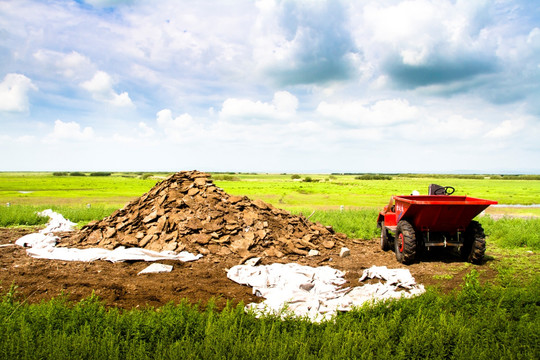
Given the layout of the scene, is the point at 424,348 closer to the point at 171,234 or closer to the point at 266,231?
the point at 266,231

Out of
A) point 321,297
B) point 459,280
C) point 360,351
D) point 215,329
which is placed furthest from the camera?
point 459,280

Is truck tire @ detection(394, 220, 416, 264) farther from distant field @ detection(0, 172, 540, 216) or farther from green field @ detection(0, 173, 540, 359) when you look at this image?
distant field @ detection(0, 172, 540, 216)

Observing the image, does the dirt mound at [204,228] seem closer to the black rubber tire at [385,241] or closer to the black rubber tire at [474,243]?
the black rubber tire at [385,241]

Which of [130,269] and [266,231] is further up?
[266,231]

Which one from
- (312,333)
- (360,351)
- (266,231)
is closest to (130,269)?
(266,231)

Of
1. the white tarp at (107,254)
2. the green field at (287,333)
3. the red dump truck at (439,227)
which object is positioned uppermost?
the red dump truck at (439,227)

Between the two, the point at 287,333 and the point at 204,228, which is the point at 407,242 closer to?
the point at 287,333

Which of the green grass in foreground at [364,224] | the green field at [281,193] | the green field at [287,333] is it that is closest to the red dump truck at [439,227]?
the green field at [287,333]

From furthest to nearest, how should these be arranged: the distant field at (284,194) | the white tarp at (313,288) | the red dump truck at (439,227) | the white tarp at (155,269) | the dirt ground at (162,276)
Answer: the distant field at (284,194)
the red dump truck at (439,227)
the white tarp at (155,269)
the dirt ground at (162,276)
the white tarp at (313,288)

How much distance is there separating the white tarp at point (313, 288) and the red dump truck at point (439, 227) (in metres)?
1.62

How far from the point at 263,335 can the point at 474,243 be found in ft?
22.7

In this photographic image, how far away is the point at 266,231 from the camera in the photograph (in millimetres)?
9938

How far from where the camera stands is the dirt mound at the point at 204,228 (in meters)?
9.48

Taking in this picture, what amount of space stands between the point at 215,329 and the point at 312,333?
1286 millimetres
